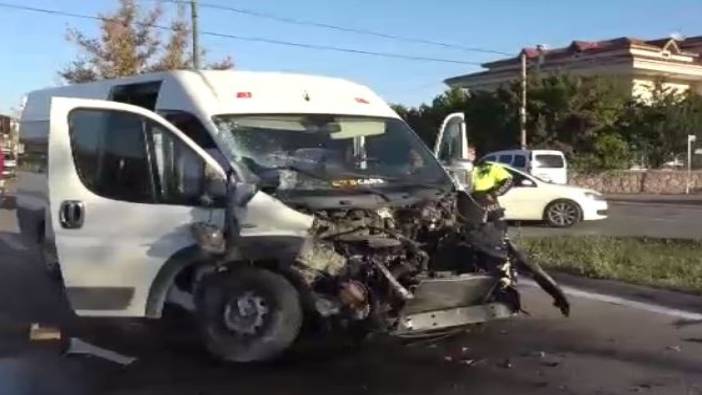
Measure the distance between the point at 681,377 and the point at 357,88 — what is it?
3.77 m

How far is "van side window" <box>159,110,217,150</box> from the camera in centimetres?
772

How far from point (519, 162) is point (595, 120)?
33.4 ft

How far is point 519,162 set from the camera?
30.3 m

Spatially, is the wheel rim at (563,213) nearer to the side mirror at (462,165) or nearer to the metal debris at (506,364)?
the side mirror at (462,165)

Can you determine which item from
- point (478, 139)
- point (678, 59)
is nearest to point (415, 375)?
point (478, 139)

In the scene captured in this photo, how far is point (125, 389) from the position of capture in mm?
6535

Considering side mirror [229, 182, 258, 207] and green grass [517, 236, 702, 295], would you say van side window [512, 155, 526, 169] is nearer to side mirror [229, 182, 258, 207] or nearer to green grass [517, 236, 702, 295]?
green grass [517, 236, 702, 295]

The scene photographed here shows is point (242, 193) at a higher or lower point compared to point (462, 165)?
lower

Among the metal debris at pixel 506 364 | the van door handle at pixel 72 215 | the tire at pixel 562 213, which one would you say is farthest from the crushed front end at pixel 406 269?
the tire at pixel 562 213

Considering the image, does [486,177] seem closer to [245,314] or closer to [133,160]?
[245,314]

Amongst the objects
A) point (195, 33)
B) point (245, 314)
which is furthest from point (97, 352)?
point (195, 33)

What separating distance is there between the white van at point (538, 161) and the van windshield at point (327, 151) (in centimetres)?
2182

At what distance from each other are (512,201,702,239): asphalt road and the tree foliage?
12449 mm

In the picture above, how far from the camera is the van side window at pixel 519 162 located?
30.1 meters
